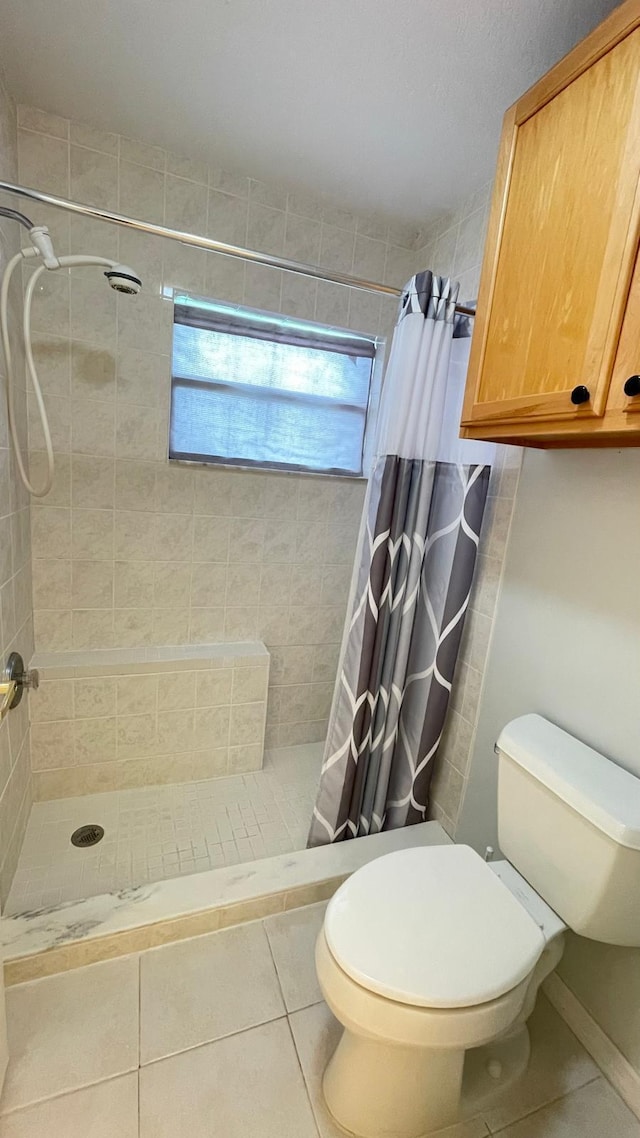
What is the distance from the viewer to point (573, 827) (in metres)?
1.01

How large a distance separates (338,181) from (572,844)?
2.08 m

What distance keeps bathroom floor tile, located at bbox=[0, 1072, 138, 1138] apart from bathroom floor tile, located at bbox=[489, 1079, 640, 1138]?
80 cm

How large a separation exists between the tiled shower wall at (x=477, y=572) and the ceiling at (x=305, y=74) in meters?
0.15

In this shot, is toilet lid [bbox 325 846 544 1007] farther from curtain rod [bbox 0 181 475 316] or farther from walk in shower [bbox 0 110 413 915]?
curtain rod [bbox 0 181 475 316]

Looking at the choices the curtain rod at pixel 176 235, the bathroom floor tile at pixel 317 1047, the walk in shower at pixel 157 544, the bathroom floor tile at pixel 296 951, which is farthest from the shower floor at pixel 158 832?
the curtain rod at pixel 176 235

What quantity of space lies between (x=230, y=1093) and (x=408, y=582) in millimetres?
1286

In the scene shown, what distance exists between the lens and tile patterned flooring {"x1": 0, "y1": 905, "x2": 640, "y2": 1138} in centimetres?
100

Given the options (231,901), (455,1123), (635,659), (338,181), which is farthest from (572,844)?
(338,181)

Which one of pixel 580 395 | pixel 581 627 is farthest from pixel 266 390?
pixel 581 627

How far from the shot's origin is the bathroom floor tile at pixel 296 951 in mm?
1248

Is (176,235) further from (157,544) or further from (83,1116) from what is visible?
(83,1116)

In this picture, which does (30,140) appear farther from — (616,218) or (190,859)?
(190,859)

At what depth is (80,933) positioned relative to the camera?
4.06 feet

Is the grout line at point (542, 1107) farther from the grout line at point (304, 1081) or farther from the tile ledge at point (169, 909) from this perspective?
the tile ledge at point (169, 909)
